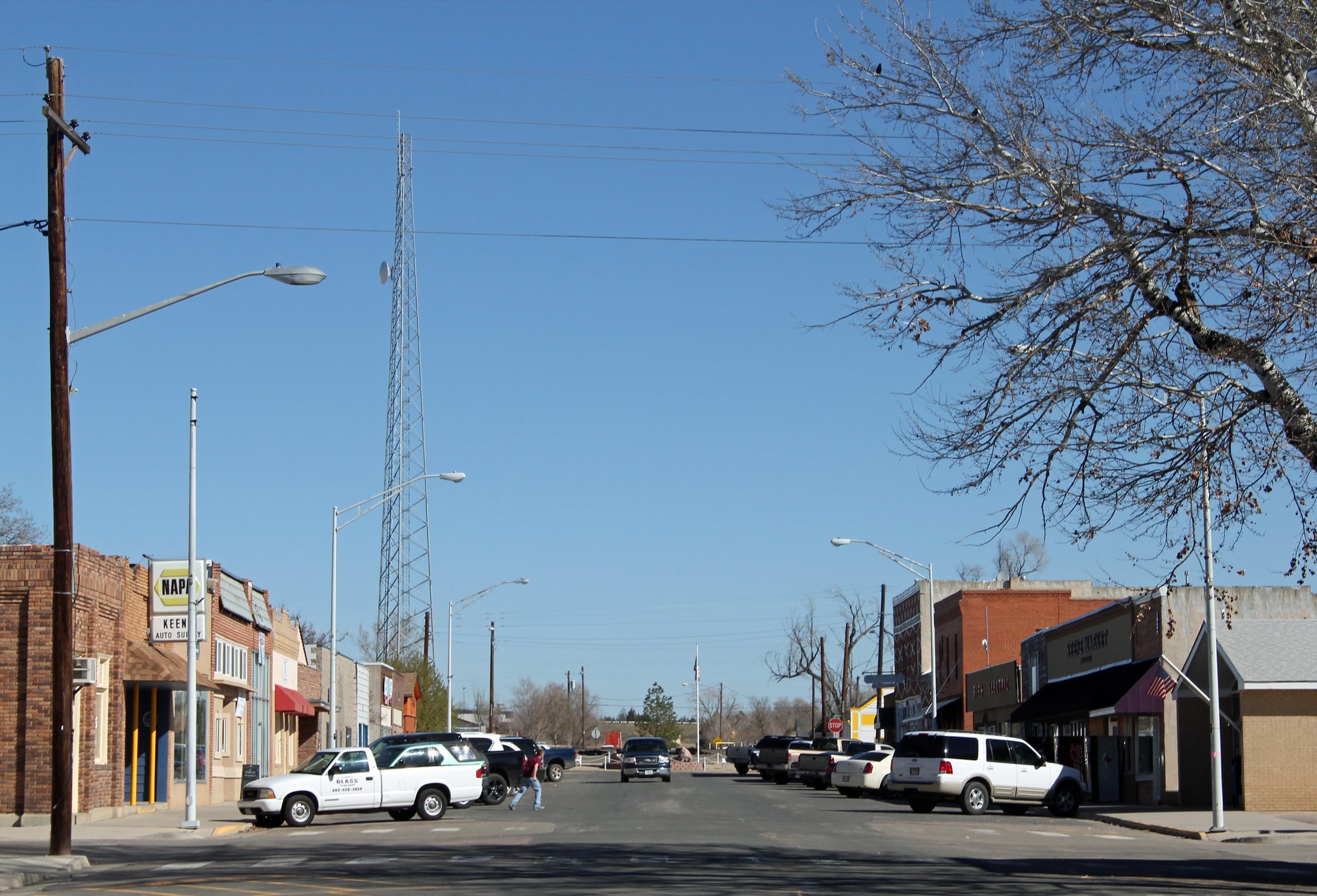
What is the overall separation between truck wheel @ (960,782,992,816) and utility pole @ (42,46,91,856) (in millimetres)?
19170

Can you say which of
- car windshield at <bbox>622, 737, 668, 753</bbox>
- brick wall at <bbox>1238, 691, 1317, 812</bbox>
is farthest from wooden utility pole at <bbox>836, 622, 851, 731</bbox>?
brick wall at <bbox>1238, 691, 1317, 812</bbox>

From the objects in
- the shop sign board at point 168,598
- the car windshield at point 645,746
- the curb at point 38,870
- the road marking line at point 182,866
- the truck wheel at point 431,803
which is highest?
the shop sign board at point 168,598

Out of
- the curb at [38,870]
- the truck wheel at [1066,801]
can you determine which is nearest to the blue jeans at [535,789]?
the truck wheel at [1066,801]

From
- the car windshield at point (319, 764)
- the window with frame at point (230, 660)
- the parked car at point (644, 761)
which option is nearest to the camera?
the car windshield at point (319, 764)

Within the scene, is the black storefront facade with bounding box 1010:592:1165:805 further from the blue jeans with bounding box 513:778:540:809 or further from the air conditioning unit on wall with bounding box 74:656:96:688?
the air conditioning unit on wall with bounding box 74:656:96:688

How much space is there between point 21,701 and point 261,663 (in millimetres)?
18696

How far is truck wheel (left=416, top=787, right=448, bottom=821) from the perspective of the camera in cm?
2914

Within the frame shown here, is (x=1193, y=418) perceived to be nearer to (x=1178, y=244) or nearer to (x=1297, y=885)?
(x=1178, y=244)

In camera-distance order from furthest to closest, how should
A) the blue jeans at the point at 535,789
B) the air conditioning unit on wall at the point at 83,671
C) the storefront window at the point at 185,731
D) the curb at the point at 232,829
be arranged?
the storefront window at the point at 185,731 → the blue jeans at the point at 535,789 → the air conditioning unit on wall at the point at 83,671 → the curb at the point at 232,829

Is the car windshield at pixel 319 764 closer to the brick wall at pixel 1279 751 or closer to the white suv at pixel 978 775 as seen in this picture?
the white suv at pixel 978 775

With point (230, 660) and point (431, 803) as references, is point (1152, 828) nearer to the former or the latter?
point (431, 803)

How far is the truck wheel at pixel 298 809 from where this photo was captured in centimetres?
2839

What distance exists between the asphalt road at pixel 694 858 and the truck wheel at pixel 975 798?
2.30 feet

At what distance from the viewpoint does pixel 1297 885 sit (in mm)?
16594
